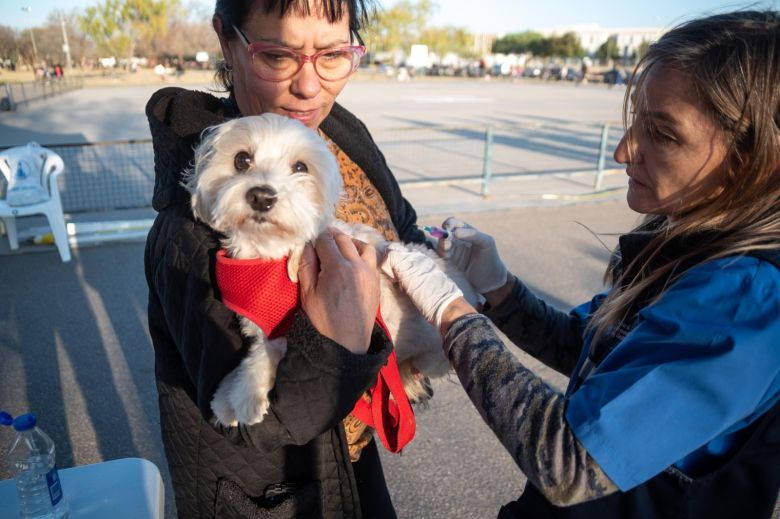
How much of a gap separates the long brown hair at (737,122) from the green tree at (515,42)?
109140 mm

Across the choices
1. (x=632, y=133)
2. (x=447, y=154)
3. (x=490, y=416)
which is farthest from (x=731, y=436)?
(x=447, y=154)

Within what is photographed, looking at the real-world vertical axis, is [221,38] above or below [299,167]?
above

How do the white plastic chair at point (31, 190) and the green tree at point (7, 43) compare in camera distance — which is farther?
the green tree at point (7, 43)

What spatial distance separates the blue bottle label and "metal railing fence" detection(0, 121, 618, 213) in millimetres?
6328

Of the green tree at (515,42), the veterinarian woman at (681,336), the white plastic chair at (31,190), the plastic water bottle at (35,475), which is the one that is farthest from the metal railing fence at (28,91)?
the green tree at (515,42)

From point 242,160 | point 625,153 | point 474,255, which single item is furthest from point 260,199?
point 625,153

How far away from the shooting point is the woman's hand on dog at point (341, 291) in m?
1.33

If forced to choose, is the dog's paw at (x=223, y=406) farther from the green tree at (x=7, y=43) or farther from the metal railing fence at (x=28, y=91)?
the metal railing fence at (x=28, y=91)

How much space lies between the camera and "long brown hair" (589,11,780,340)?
1151mm

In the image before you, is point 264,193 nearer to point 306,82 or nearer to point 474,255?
point 306,82

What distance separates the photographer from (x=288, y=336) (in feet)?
4.37

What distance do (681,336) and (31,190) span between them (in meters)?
7.40

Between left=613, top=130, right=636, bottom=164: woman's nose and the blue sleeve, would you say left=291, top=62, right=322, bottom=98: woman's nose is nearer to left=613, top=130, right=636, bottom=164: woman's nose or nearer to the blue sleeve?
left=613, top=130, right=636, bottom=164: woman's nose

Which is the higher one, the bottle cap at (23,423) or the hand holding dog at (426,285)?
the hand holding dog at (426,285)
